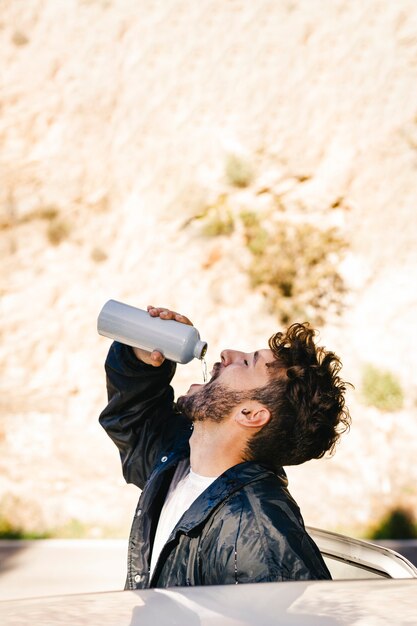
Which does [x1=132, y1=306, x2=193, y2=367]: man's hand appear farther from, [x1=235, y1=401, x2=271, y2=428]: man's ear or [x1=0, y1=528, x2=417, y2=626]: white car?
[x1=0, y1=528, x2=417, y2=626]: white car

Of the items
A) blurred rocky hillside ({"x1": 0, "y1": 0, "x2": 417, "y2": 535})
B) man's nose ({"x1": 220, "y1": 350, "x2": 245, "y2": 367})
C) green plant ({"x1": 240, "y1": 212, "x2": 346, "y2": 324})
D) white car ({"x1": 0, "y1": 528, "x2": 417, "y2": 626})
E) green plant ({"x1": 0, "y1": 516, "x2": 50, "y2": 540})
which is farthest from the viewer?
green plant ({"x1": 240, "y1": 212, "x2": 346, "y2": 324})

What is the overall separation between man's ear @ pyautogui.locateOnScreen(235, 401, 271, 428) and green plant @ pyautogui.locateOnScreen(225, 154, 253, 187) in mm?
8600

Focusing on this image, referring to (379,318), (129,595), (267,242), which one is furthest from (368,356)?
(129,595)

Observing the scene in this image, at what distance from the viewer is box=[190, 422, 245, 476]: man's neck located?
2.39 meters

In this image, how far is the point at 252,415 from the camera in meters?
2.43

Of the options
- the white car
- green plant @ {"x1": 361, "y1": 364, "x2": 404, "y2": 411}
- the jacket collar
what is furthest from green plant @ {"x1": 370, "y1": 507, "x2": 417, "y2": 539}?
the white car

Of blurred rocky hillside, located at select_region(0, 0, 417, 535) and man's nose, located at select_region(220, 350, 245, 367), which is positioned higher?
blurred rocky hillside, located at select_region(0, 0, 417, 535)

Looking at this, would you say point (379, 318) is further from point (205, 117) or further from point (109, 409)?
point (109, 409)

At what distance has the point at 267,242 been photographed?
10430 millimetres

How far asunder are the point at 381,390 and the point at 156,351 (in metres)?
7.24

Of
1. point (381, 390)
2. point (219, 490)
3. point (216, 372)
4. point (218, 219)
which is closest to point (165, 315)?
point (216, 372)

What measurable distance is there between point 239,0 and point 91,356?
5.58 meters

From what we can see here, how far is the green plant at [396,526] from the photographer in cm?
812

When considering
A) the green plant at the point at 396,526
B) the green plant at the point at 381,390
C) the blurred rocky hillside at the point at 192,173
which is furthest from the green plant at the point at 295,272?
the green plant at the point at 396,526
